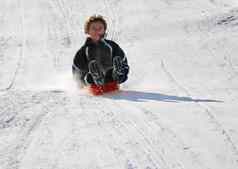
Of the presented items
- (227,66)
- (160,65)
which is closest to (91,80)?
(160,65)

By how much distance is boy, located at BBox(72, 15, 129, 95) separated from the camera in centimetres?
762

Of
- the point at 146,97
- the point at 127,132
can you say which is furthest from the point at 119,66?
the point at 127,132

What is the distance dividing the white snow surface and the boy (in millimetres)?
219

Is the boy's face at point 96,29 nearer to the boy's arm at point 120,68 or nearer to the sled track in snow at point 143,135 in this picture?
the boy's arm at point 120,68

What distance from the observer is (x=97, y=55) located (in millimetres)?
7742

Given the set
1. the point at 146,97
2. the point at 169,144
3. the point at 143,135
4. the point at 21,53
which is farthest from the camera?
the point at 21,53

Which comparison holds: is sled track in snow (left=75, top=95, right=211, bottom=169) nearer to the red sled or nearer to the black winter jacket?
the red sled

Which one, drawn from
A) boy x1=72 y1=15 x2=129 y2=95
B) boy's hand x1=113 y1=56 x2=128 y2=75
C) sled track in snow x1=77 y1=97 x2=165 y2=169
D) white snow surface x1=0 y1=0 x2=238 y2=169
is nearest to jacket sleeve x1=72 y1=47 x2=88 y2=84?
boy x1=72 y1=15 x2=129 y2=95

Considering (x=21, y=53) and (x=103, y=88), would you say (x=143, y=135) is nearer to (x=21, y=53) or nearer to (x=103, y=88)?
(x=103, y=88)

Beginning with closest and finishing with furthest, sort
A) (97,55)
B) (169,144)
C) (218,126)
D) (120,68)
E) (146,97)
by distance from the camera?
1. (169,144)
2. (218,126)
3. (146,97)
4. (120,68)
5. (97,55)

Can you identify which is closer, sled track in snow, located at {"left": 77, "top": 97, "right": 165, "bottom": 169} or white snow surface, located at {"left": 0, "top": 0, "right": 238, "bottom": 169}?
sled track in snow, located at {"left": 77, "top": 97, "right": 165, "bottom": 169}

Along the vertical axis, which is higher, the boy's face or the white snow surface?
the boy's face

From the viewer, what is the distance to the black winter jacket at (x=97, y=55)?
773 centimetres

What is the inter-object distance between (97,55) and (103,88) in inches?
20.8
